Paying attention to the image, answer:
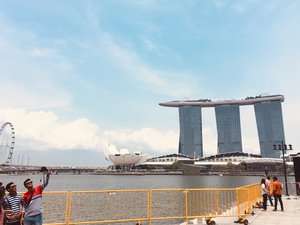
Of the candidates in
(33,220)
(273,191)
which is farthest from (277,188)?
(33,220)

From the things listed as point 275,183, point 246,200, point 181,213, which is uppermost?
point 275,183

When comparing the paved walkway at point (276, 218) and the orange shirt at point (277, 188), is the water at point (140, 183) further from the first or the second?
the orange shirt at point (277, 188)

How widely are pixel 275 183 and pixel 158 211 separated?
40.4ft

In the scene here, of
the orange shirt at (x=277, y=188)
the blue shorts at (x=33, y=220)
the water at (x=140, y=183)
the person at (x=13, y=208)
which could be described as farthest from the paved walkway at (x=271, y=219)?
the water at (x=140, y=183)

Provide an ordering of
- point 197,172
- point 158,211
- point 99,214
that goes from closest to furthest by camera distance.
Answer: point 99,214, point 158,211, point 197,172

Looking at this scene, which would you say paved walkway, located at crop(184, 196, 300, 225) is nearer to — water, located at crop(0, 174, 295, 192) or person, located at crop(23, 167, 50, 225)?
person, located at crop(23, 167, 50, 225)

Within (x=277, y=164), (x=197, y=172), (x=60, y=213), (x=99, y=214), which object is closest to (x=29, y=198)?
(x=99, y=214)

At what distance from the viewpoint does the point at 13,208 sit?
7398 millimetres

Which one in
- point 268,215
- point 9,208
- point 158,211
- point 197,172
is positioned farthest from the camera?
point 197,172

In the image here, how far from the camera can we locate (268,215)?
51.3ft

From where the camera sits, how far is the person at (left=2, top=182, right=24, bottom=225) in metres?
7.25

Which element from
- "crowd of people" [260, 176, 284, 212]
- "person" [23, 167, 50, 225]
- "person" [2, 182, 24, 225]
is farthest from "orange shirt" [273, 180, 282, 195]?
"person" [2, 182, 24, 225]

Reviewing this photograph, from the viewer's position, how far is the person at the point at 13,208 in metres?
7.25

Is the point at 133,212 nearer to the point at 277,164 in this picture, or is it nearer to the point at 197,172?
the point at 197,172
